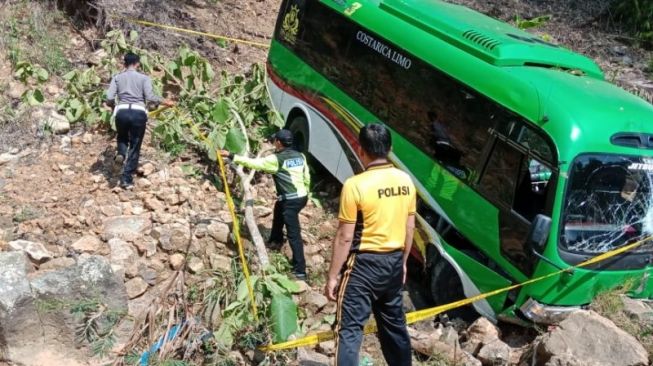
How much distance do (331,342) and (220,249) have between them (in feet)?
5.97

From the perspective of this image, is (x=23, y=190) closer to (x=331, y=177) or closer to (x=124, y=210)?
(x=124, y=210)

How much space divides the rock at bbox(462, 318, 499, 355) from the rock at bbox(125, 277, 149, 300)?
2.92 m

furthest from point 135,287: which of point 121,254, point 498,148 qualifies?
point 498,148

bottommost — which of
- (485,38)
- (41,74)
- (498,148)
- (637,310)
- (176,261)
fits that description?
(41,74)

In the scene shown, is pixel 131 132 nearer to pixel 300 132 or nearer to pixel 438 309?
pixel 300 132

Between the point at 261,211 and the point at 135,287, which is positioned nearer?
the point at 135,287

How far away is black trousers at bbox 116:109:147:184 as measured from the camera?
807 centimetres

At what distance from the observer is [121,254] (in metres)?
7.10

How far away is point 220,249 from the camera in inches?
294

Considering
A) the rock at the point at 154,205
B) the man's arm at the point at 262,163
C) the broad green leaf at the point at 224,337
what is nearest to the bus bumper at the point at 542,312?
the broad green leaf at the point at 224,337

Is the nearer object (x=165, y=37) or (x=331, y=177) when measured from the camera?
(x=331, y=177)

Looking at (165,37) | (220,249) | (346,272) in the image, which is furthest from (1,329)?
(165,37)

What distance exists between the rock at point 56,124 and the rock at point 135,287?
124 inches

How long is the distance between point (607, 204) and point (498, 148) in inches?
42.4
